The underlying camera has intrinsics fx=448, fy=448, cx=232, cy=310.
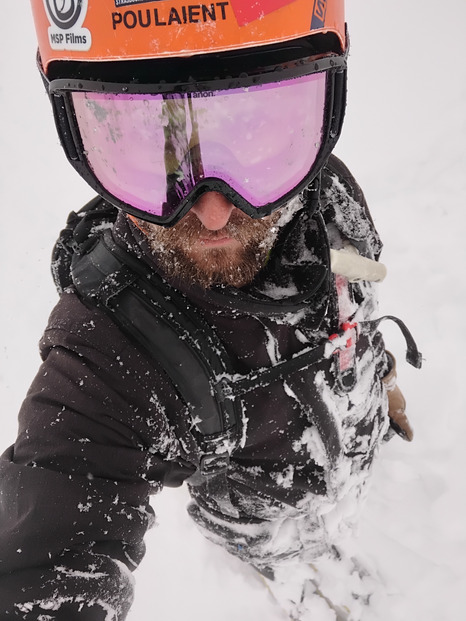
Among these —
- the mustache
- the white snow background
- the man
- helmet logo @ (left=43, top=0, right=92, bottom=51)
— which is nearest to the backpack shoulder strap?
the man

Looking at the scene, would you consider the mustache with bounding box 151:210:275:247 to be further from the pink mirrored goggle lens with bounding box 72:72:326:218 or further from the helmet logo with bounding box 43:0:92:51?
the helmet logo with bounding box 43:0:92:51

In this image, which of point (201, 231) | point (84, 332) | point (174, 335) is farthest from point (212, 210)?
point (84, 332)

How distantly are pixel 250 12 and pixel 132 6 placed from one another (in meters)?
0.24

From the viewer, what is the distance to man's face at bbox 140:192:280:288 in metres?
1.13

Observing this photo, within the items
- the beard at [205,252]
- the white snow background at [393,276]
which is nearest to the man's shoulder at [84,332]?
the beard at [205,252]

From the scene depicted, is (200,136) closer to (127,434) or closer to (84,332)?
(84,332)

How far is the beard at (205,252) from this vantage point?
3.70 feet

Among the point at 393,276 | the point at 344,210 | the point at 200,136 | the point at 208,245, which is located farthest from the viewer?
the point at 393,276

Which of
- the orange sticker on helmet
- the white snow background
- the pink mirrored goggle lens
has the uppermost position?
the orange sticker on helmet

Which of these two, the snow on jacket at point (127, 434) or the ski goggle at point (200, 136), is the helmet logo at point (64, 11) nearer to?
the ski goggle at point (200, 136)

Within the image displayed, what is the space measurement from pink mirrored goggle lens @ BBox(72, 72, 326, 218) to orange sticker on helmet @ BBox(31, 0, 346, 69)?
0.29 feet

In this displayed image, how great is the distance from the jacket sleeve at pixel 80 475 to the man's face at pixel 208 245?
24cm

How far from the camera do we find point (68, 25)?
1.01 metres

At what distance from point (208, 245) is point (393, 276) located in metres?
2.56
